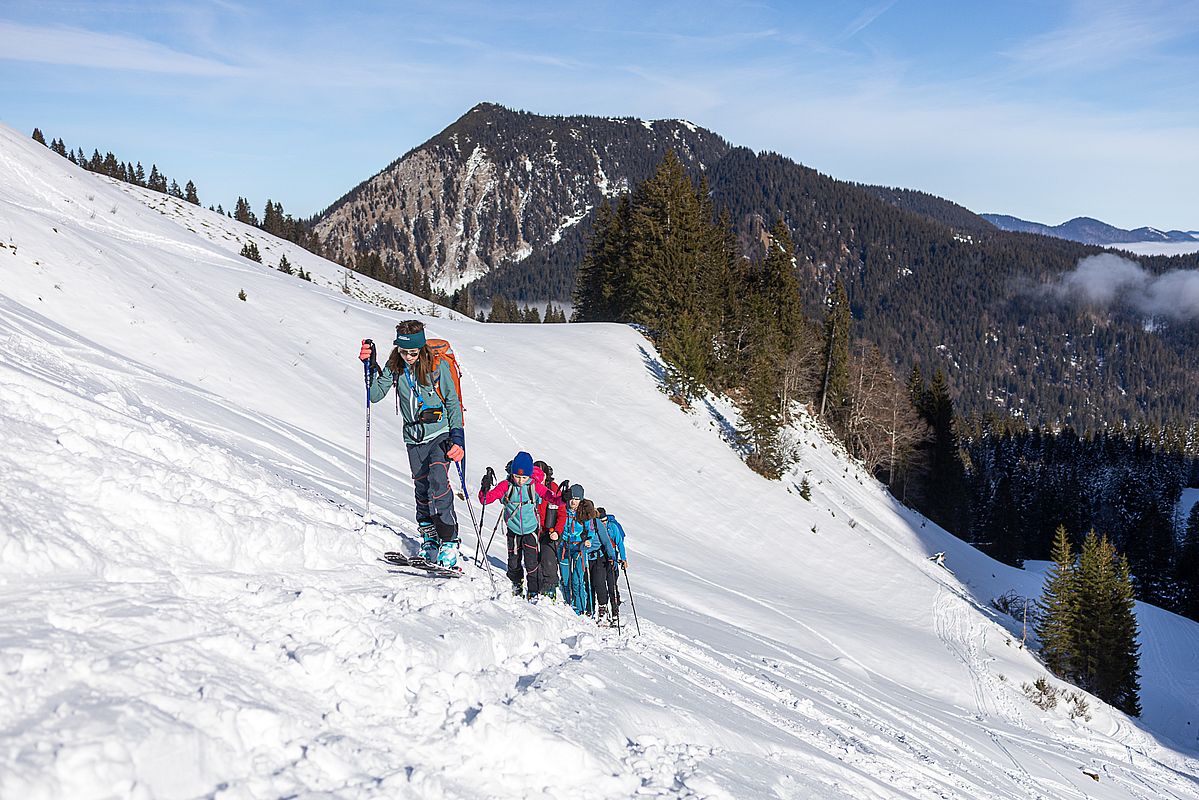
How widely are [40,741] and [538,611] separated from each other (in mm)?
4897

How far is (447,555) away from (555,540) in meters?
1.87

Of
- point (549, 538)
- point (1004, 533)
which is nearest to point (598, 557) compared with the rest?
point (549, 538)

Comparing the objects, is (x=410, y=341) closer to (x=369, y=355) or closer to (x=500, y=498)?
(x=369, y=355)

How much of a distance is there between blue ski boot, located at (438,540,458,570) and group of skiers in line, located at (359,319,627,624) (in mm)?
10

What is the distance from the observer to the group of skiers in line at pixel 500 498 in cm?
735

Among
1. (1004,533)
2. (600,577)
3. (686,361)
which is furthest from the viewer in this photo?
(1004,533)

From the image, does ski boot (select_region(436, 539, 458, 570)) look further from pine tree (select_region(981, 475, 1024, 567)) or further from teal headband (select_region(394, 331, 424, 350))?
pine tree (select_region(981, 475, 1024, 567))

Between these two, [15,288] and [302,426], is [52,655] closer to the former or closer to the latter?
[302,426]

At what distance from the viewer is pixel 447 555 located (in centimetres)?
766

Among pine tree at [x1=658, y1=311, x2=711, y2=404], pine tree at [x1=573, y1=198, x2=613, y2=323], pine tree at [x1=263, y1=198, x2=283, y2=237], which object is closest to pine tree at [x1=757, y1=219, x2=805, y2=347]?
pine tree at [x1=573, y1=198, x2=613, y2=323]

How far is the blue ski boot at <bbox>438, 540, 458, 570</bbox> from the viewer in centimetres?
766

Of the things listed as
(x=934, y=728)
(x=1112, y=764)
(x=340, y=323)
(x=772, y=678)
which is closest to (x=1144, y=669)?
(x=1112, y=764)

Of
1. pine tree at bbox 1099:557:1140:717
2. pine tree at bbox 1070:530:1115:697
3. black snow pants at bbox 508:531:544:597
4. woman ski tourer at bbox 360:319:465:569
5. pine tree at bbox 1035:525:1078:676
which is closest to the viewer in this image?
woman ski tourer at bbox 360:319:465:569

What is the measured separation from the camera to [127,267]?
64.4 ft
